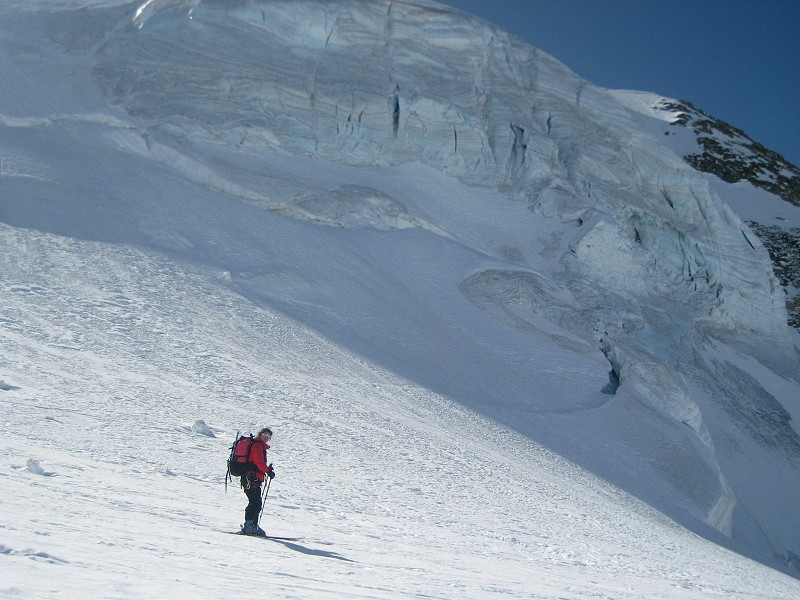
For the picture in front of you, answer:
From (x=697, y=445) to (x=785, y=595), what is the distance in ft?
42.2

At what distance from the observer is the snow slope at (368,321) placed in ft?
25.5

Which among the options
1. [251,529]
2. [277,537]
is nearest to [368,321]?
[277,537]

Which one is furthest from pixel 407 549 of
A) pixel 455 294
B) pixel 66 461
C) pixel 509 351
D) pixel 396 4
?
pixel 396 4

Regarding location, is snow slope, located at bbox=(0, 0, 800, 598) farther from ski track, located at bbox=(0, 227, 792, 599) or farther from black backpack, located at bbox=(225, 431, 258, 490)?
black backpack, located at bbox=(225, 431, 258, 490)

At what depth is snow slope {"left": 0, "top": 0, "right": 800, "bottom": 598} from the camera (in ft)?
25.5

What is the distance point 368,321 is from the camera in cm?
2134

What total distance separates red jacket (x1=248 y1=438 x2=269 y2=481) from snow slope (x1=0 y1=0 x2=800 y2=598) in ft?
1.66

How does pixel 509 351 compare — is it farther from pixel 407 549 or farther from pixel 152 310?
pixel 407 549

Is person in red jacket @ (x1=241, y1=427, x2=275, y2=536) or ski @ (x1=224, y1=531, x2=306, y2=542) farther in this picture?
person in red jacket @ (x1=241, y1=427, x2=275, y2=536)

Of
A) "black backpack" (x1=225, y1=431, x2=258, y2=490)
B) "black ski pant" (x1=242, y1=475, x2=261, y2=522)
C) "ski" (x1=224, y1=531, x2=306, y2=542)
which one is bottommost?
"ski" (x1=224, y1=531, x2=306, y2=542)

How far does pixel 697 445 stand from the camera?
72.4 feet

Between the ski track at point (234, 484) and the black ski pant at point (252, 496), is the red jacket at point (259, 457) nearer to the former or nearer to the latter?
the black ski pant at point (252, 496)

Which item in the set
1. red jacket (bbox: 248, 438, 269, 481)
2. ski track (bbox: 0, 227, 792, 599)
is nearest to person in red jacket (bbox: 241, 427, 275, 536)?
red jacket (bbox: 248, 438, 269, 481)

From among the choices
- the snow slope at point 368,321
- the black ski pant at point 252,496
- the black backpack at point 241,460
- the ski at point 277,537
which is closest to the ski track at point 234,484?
the snow slope at point 368,321
